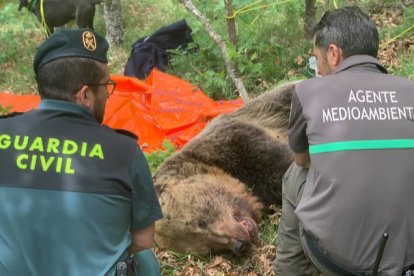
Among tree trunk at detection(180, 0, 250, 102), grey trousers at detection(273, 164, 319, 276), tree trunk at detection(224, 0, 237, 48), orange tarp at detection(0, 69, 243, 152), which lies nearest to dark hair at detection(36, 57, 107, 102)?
grey trousers at detection(273, 164, 319, 276)

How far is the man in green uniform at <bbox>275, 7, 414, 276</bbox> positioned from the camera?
2441mm

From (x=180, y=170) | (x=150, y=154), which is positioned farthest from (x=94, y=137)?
(x=150, y=154)

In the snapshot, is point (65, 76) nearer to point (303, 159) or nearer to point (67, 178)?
point (67, 178)

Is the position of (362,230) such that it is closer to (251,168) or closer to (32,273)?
(32,273)

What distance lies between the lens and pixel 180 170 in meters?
4.56

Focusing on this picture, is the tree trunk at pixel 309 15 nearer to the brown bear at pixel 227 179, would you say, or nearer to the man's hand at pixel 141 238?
the brown bear at pixel 227 179

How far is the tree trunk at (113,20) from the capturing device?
30.7ft

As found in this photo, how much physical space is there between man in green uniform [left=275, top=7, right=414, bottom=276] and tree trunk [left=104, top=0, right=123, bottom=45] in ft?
23.6

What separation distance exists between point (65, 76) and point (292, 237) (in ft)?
5.59

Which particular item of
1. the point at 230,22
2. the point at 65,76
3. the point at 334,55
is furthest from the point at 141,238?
the point at 230,22

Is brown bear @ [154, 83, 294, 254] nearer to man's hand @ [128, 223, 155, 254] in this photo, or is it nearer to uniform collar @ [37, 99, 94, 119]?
man's hand @ [128, 223, 155, 254]

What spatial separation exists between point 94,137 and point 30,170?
31 cm

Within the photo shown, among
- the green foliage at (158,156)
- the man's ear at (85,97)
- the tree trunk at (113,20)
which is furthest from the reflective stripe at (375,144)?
the tree trunk at (113,20)

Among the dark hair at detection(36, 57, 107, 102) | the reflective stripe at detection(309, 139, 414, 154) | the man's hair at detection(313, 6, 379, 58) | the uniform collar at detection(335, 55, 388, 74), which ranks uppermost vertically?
the dark hair at detection(36, 57, 107, 102)
